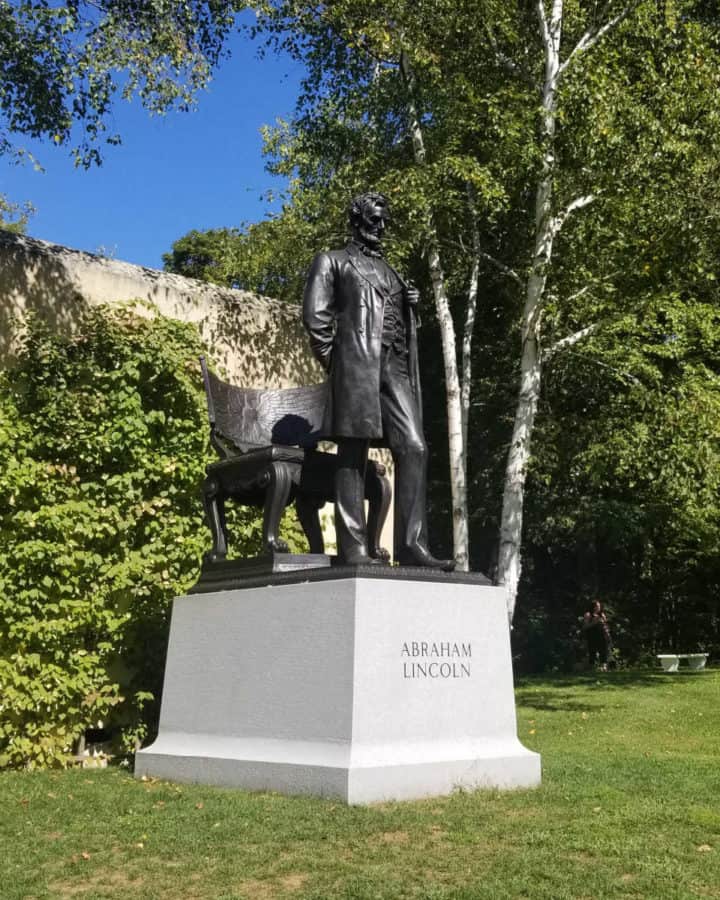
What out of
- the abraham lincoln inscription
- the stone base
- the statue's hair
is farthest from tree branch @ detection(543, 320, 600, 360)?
the abraham lincoln inscription

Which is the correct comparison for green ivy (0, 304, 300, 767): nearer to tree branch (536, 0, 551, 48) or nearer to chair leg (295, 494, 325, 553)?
chair leg (295, 494, 325, 553)

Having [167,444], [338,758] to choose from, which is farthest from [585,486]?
[338,758]

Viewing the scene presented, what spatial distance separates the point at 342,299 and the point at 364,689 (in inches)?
102

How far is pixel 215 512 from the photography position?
26.9 feet

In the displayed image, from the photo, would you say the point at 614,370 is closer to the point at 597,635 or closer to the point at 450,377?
the point at 450,377

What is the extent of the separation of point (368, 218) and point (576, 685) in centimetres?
1095

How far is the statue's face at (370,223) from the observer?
24.8 ft

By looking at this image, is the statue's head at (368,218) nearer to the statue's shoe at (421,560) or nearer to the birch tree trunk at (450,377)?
the statue's shoe at (421,560)

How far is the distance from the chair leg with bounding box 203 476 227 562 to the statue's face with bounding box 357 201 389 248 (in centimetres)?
208

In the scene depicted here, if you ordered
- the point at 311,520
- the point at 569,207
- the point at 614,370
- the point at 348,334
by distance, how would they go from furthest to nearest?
the point at 614,370 < the point at 569,207 < the point at 311,520 < the point at 348,334

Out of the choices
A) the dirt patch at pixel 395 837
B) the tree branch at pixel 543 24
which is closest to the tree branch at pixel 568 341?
the tree branch at pixel 543 24

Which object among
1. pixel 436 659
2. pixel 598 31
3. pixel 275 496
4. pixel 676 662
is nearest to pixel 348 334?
pixel 275 496

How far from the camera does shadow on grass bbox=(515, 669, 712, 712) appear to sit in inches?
545

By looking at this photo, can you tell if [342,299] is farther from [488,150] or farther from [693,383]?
[693,383]
